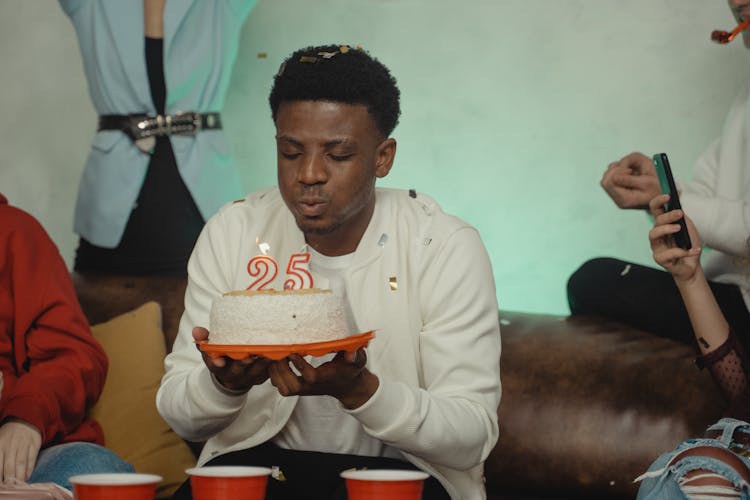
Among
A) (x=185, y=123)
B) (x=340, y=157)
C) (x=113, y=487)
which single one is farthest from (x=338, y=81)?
(x=185, y=123)

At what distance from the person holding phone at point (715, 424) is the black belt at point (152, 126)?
1.60 metres

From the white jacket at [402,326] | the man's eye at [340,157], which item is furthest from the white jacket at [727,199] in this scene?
the man's eye at [340,157]

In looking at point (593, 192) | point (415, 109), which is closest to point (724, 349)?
point (593, 192)

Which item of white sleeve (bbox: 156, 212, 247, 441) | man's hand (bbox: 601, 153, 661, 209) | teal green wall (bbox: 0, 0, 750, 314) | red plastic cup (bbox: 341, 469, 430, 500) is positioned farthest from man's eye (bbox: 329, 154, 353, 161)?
teal green wall (bbox: 0, 0, 750, 314)

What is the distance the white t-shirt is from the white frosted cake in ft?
1.10

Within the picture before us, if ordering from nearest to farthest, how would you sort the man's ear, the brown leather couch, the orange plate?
the orange plate → the man's ear → the brown leather couch

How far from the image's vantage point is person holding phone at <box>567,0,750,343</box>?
2465mm

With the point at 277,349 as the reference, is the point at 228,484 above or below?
below

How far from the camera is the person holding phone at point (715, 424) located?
64.4 inches

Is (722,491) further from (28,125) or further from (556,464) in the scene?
(28,125)

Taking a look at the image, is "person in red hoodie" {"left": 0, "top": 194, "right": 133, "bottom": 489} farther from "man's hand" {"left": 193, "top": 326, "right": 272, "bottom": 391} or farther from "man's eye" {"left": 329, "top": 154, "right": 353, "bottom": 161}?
"man's eye" {"left": 329, "top": 154, "right": 353, "bottom": 161}

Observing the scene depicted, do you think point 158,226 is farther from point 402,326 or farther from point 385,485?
point 385,485

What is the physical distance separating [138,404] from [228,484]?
1350mm

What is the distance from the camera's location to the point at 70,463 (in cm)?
193
